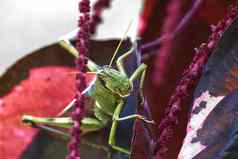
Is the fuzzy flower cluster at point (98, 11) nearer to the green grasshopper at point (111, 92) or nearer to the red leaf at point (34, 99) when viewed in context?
the green grasshopper at point (111, 92)

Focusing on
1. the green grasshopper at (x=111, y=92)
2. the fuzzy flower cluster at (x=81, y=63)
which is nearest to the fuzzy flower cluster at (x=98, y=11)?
the green grasshopper at (x=111, y=92)

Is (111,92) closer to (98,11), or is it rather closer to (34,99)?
(98,11)

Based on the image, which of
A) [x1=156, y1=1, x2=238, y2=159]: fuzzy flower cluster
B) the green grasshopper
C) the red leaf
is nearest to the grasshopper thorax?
the green grasshopper

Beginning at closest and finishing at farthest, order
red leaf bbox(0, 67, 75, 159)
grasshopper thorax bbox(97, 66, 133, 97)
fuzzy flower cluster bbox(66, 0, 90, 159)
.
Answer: fuzzy flower cluster bbox(66, 0, 90, 159), grasshopper thorax bbox(97, 66, 133, 97), red leaf bbox(0, 67, 75, 159)

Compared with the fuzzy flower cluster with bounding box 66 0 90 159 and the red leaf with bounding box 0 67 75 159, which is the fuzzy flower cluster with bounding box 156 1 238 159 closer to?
the fuzzy flower cluster with bounding box 66 0 90 159

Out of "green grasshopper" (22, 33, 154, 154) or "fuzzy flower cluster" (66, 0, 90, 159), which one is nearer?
"fuzzy flower cluster" (66, 0, 90, 159)

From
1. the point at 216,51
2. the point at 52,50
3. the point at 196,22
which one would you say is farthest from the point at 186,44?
the point at 216,51

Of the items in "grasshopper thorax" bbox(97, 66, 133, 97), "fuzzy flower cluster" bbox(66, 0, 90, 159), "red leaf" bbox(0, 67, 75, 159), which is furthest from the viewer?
"red leaf" bbox(0, 67, 75, 159)
